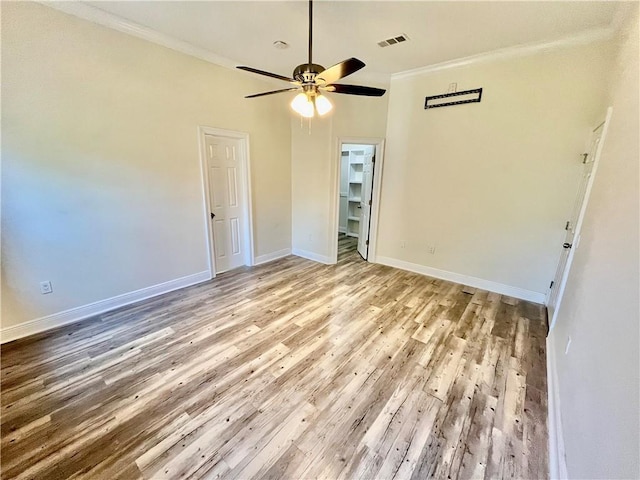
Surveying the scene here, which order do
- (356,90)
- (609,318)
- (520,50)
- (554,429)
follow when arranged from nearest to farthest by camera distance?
(609,318)
(554,429)
(356,90)
(520,50)

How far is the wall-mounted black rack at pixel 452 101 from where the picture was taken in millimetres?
3520

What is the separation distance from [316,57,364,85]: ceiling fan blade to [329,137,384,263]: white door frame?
232cm

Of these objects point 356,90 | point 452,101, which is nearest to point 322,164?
point 452,101

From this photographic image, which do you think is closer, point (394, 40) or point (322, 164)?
point (394, 40)

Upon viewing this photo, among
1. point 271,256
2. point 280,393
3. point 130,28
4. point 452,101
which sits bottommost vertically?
point 280,393

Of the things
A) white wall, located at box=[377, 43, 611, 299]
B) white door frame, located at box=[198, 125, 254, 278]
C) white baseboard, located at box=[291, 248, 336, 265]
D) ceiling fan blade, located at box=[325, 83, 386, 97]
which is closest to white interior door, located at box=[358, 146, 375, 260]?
white wall, located at box=[377, 43, 611, 299]

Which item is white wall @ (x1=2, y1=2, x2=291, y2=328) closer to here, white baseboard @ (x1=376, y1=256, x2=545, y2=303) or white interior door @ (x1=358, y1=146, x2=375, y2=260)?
white interior door @ (x1=358, y1=146, x2=375, y2=260)

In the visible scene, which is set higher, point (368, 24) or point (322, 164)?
point (368, 24)

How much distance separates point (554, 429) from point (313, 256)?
388cm

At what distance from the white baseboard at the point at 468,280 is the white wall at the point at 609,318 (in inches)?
55.1

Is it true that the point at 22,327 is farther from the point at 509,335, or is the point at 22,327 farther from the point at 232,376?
the point at 509,335

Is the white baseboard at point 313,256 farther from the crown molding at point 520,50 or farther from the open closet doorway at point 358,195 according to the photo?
the crown molding at point 520,50

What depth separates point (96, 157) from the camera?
2.78m

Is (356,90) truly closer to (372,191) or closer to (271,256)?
(372,191)
